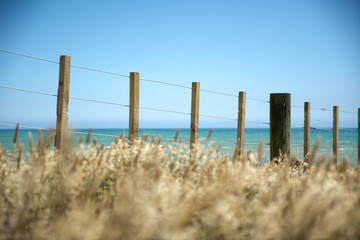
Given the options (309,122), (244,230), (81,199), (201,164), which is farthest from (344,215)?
(309,122)

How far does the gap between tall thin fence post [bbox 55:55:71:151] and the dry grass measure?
5.17 feet

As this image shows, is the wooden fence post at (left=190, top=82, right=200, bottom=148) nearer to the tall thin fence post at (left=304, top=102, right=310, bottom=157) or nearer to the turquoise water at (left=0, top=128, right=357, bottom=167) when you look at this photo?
the turquoise water at (left=0, top=128, right=357, bottom=167)

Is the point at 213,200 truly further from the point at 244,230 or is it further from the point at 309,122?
the point at 309,122

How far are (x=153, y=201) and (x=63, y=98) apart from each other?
275 centimetres

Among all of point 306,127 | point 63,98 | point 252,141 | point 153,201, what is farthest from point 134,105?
point 252,141

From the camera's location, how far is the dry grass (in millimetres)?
1193

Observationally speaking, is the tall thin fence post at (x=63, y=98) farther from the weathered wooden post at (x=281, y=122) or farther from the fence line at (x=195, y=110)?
the weathered wooden post at (x=281, y=122)

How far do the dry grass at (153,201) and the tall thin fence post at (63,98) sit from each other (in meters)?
1.58

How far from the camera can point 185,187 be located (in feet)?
6.27

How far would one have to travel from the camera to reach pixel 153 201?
4.29 feet

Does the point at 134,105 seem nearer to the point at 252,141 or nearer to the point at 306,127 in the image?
the point at 306,127

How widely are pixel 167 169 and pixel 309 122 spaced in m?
5.82

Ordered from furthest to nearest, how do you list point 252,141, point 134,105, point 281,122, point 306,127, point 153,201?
point 252,141 < point 306,127 < point 281,122 < point 134,105 < point 153,201

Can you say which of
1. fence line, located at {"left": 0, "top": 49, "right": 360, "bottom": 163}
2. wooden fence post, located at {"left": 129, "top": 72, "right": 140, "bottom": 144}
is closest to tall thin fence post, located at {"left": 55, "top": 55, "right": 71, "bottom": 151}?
fence line, located at {"left": 0, "top": 49, "right": 360, "bottom": 163}
